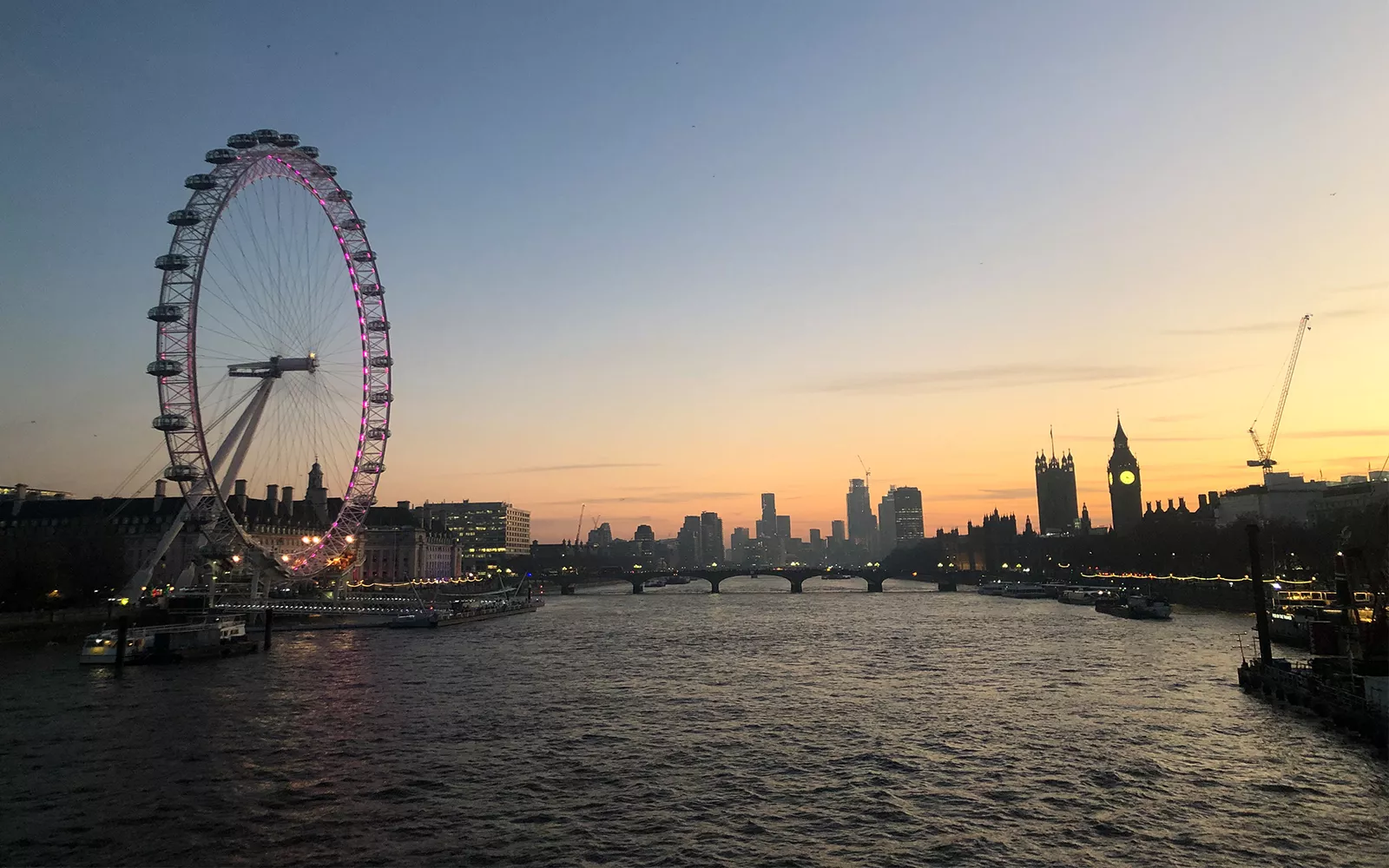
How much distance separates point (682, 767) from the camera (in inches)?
1581

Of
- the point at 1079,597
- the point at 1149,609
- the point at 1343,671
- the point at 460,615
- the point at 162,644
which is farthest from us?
the point at 1079,597

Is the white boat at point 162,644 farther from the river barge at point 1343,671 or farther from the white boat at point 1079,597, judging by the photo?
the white boat at point 1079,597

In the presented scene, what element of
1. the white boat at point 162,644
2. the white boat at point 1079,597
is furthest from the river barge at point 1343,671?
the white boat at point 1079,597

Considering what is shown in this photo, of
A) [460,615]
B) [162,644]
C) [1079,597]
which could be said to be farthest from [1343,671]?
[1079,597]

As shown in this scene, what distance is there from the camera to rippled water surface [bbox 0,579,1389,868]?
2977cm

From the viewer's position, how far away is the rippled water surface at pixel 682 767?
97.7 ft

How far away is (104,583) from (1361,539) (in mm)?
167482

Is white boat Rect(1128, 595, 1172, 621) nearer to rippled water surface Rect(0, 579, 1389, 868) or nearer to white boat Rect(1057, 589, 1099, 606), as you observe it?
white boat Rect(1057, 589, 1099, 606)

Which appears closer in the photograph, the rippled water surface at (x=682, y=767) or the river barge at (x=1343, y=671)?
the rippled water surface at (x=682, y=767)

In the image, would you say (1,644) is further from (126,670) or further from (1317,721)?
(1317,721)

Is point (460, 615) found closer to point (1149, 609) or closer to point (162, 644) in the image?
point (162, 644)

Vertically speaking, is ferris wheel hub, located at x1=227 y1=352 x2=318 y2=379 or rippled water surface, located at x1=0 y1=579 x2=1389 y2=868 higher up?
ferris wheel hub, located at x1=227 y1=352 x2=318 y2=379

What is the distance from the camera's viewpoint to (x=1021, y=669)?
72188 millimetres

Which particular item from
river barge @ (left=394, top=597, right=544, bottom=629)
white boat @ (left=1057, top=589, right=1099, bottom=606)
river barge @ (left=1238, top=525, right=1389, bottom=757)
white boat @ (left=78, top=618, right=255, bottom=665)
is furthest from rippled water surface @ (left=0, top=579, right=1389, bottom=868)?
white boat @ (left=1057, top=589, right=1099, bottom=606)
